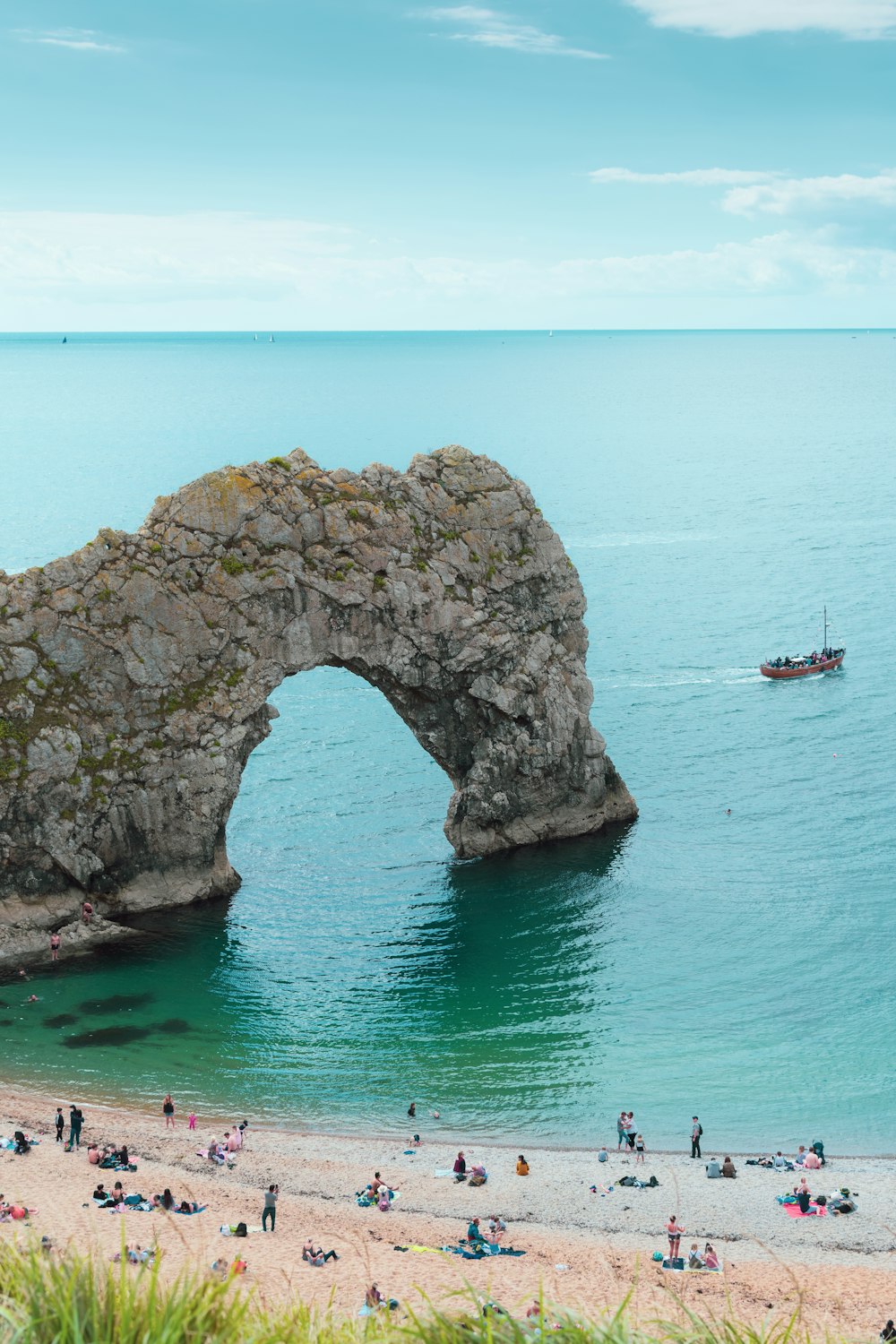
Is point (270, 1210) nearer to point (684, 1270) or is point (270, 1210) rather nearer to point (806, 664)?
point (684, 1270)

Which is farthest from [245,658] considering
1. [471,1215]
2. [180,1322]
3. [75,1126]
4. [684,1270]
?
[180,1322]

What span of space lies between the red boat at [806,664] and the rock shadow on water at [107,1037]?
61.8 meters

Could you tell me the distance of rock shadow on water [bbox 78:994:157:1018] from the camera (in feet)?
188

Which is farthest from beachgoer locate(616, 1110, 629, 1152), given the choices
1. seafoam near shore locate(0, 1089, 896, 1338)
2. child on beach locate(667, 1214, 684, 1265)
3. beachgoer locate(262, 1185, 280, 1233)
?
beachgoer locate(262, 1185, 280, 1233)

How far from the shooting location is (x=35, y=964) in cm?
6009

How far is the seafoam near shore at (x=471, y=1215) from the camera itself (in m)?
38.4

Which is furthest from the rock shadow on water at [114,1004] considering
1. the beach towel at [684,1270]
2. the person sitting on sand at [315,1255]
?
the beach towel at [684,1270]

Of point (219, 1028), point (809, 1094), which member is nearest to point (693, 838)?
point (809, 1094)

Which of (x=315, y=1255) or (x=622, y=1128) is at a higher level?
(x=315, y=1255)

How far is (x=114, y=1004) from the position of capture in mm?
57875

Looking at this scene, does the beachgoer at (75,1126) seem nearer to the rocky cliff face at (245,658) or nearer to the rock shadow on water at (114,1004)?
the rock shadow on water at (114,1004)

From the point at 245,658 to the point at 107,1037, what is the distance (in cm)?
1833

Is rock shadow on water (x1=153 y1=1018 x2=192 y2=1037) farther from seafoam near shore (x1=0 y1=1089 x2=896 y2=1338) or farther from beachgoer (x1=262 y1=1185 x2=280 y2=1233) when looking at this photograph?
beachgoer (x1=262 y1=1185 x2=280 y2=1233)

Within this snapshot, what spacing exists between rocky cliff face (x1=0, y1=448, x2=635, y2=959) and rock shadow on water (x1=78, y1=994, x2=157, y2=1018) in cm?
488
